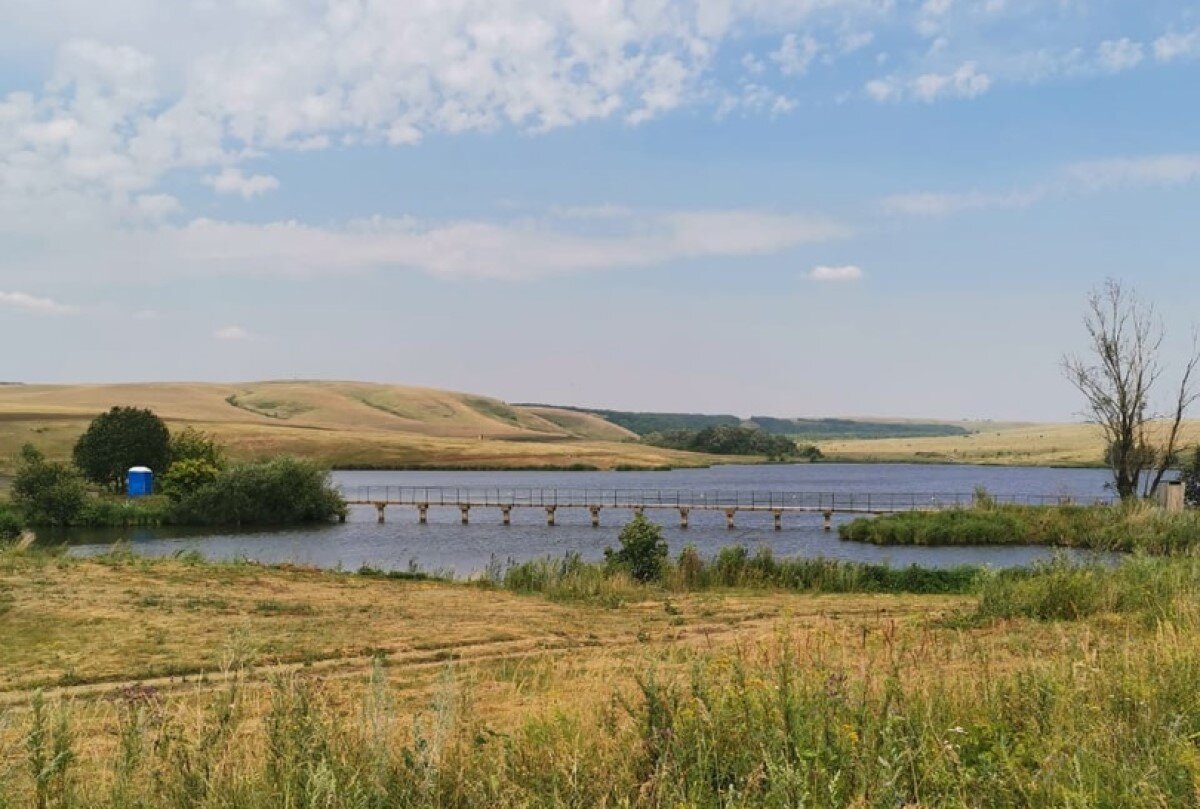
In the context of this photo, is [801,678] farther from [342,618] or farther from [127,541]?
[127,541]

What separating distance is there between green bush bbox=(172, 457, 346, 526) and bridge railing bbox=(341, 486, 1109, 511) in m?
5.44

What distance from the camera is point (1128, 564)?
14.8 metres

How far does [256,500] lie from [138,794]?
6329 centimetres

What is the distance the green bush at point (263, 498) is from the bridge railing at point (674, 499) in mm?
5435

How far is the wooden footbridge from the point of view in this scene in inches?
2416

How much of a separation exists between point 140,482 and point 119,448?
477 cm

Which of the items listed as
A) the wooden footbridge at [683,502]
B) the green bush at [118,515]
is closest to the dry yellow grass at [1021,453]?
the wooden footbridge at [683,502]

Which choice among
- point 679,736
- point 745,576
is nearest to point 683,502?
point 745,576

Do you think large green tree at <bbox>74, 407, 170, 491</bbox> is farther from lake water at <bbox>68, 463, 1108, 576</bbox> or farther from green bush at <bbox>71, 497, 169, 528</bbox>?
lake water at <bbox>68, 463, 1108, 576</bbox>

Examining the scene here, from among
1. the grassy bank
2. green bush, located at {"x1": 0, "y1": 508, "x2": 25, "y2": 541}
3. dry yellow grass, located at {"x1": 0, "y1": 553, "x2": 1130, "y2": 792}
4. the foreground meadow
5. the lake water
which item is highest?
the foreground meadow

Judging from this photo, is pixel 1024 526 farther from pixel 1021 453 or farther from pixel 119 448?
pixel 1021 453

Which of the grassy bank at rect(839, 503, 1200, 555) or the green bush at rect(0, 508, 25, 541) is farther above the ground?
the grassy bank at rect(839, 503, 1200, 555)

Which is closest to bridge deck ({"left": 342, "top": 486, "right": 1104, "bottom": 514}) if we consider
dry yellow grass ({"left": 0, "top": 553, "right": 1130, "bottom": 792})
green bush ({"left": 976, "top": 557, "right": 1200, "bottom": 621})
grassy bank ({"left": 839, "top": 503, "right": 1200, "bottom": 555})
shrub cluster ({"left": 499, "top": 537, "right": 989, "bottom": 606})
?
grassy bank ({"left": 839, "top": 503, "right": 1200, "bottom": 555})

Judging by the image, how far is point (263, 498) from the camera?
211 feet
